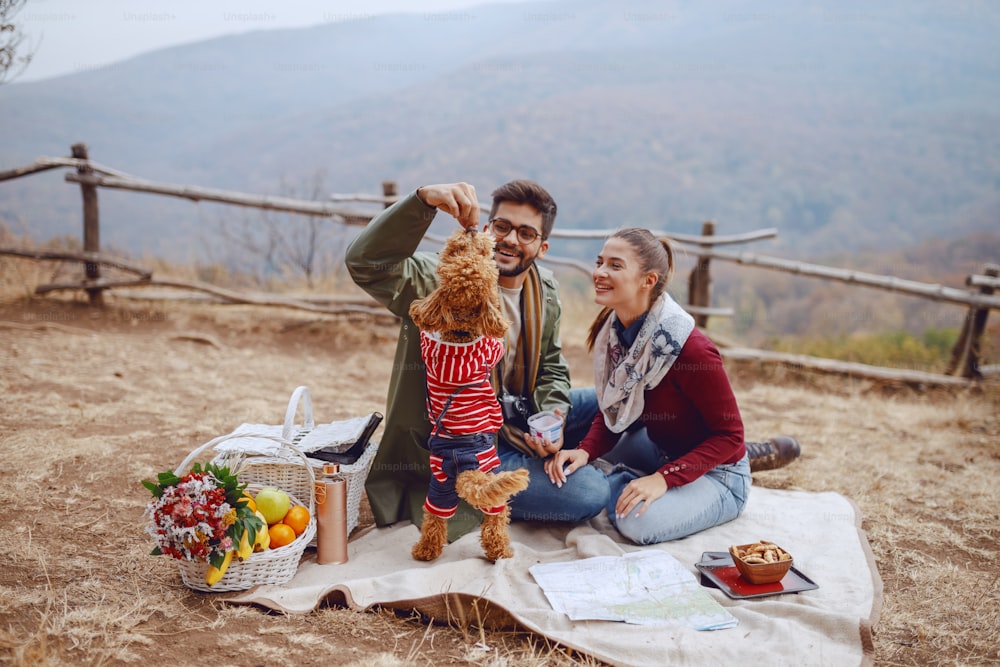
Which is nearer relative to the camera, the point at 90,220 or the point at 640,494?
the point at 640,494

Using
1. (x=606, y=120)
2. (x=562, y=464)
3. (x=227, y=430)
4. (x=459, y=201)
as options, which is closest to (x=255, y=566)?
(x=562, y=464)

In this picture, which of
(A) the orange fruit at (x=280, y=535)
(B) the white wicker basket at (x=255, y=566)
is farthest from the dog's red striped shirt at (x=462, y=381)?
(A) the orange fruit at (x=280, y=535)

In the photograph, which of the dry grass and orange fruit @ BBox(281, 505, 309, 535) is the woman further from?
orange fruit @ BBox(281, 505, 309, 535)

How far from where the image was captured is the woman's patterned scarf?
2.72m

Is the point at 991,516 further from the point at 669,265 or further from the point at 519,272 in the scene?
the point at 519,272

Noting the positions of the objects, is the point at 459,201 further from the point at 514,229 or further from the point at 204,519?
the point at 204,519

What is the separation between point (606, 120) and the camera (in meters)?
47.2

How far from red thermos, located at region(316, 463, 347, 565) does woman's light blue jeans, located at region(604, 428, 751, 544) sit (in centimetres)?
115

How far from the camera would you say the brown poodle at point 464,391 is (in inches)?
86.6

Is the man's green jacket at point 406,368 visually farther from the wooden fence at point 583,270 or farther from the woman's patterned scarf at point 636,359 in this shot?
the wooden fence at point 583,270

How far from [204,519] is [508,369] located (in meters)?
1.38

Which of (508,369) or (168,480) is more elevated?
(508,369)

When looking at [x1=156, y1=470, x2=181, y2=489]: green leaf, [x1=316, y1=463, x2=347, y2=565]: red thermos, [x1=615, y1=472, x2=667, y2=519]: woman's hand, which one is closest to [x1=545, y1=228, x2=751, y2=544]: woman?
[x1=615, y1=472, x2=667, y2=519]: woman's hand

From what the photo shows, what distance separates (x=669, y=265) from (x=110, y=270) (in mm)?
6704
